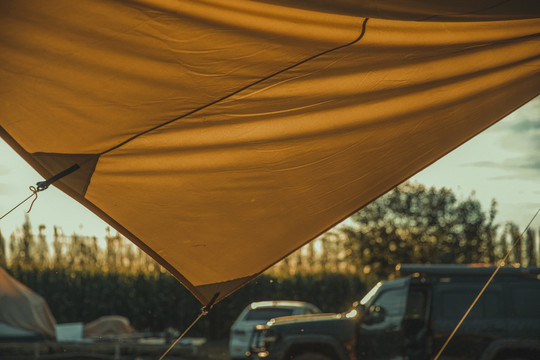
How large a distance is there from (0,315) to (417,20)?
52.6 ft

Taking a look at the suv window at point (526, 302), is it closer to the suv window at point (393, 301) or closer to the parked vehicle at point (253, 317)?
the suv window at point (393, 301)

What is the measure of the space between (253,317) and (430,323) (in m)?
8.40

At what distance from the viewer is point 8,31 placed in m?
2.34

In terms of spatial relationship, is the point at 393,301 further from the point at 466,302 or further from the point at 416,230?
the point at 416,230

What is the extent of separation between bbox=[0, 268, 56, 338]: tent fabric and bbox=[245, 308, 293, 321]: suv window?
5595 millimetres

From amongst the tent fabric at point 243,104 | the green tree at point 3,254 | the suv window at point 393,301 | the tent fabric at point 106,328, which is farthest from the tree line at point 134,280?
the tent fabric at point 243,104

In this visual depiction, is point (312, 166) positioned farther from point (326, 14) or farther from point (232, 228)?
point (326, 14)

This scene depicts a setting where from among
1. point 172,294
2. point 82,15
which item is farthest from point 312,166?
point 172,294

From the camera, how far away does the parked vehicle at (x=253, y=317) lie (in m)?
15.7

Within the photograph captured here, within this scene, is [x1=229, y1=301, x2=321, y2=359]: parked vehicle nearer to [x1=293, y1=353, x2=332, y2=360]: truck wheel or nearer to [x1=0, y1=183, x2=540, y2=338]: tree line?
[x1=0, y1=183, x2=540, y2=338]: tree line

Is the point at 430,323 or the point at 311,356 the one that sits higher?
the point at 430,323

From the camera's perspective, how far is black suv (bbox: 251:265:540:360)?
8344 mm

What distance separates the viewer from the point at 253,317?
16.3m

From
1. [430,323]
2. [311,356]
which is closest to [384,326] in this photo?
[430,323]
